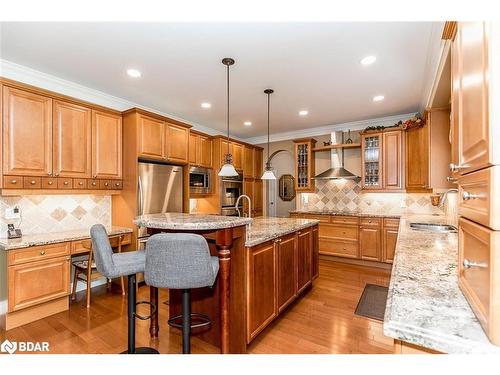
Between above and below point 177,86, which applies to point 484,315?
below

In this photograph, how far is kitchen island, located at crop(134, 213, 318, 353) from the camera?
1843mm

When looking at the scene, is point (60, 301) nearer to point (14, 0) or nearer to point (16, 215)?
point (16, 215)

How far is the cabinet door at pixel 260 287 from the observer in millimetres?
2027

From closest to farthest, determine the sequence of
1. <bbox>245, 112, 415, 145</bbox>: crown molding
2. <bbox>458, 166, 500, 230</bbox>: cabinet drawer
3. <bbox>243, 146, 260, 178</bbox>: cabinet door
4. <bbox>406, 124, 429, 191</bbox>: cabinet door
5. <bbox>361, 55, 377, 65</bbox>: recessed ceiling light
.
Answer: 1. <bbox>458, 166, 500, 230</bbox>: cabinet drawer
2. <bbox>361, 55, 377, 65</bbox>: recessed ceiling light
3. <bbox>406, 124, 429, 191</bbox>: cabinet door
4. <bbox>245, 112, 415, 145</bbox>: crown molding
5. <bbox>243, 146, 260, 178</bbox>: cabinet door

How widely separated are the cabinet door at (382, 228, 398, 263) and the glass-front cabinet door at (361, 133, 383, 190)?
809 mm

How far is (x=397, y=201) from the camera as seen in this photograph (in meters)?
4.82

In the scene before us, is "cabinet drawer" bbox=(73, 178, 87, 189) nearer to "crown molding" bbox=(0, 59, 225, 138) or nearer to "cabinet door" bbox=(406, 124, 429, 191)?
"crown molding" bbox=(0, 59, 225, 138)

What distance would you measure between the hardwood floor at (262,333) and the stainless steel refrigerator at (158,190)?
980 millimetres

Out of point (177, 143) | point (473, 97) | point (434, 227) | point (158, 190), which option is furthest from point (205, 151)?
point (473, 97)

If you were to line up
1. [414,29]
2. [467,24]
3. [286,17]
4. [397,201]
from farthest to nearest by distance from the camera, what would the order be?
[397,201]
[414,29]
[286,17]
[467,24]

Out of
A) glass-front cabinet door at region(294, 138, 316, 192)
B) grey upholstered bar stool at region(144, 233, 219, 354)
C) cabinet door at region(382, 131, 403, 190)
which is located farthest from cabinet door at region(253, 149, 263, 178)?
grey upholstered bar stool at region(144, 233, 219, 354)

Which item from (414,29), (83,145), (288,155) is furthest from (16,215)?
(288,155)

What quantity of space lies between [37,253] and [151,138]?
1.90 m

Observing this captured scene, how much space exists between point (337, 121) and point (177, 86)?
10.4ft
